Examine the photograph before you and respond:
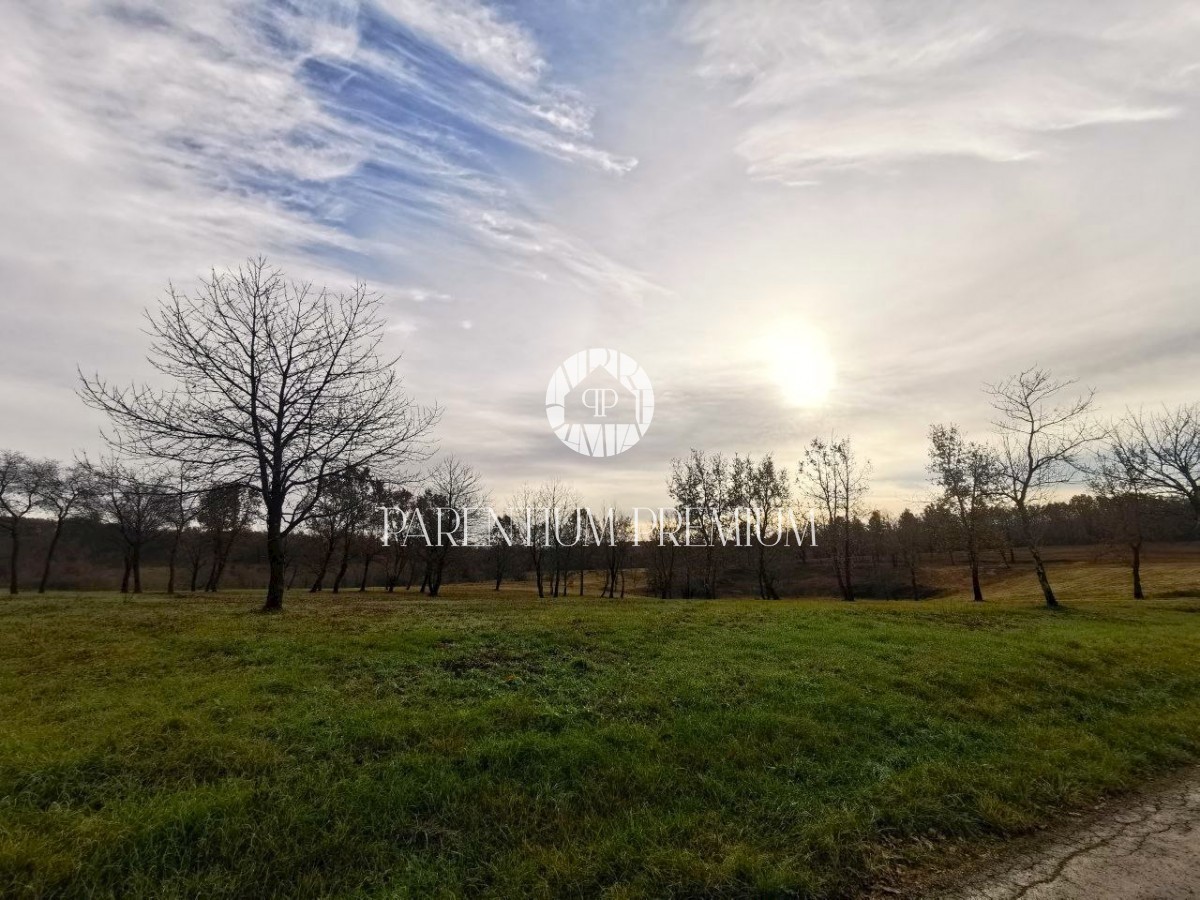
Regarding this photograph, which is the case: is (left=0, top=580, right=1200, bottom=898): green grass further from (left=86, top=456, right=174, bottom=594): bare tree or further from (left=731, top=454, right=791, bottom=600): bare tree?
(left=731, top=454, right=791, bottom=600): bare tree

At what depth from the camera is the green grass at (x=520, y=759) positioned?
14.1ft

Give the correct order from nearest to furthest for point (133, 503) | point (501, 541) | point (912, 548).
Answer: point (133, 503), point (501, 541), point (912, 548)

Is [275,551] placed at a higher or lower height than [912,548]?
higher

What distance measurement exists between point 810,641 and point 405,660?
915 cm

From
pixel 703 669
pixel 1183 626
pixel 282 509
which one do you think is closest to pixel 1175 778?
pixel 703 669

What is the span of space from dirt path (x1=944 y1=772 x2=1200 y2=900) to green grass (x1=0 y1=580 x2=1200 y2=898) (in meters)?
0.41

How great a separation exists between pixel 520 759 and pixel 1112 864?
5.80 metres

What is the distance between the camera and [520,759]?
5910 millimetres

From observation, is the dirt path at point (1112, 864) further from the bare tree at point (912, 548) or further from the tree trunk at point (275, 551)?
the bare tree at point (912, 548)

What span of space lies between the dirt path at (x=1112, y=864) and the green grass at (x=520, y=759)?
41cm

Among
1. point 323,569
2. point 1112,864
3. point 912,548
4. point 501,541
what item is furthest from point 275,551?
point 912,548

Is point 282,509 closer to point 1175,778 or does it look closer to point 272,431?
point 272,431

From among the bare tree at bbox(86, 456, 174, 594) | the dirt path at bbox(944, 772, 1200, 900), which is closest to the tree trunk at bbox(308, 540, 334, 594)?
the bare tree at bbox(86, 456, 174, 594)

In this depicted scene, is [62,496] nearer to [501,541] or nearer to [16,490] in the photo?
[16,490]
